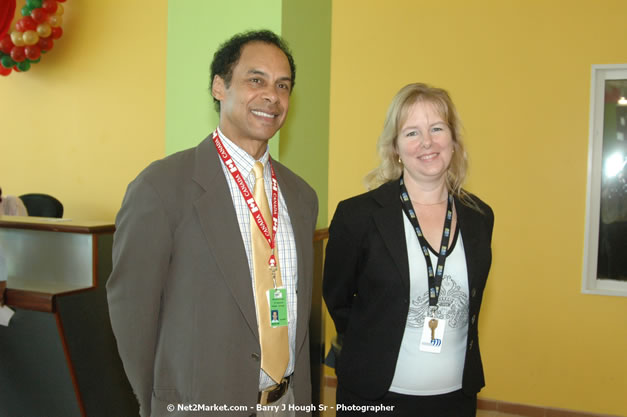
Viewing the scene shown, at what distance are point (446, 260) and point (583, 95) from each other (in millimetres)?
2599

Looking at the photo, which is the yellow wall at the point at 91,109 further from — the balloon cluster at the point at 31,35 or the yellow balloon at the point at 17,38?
the yellow balloon at the point at 17,38

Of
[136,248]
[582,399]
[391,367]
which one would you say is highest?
[136,248]

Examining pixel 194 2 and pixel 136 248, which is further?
pixel 194 2

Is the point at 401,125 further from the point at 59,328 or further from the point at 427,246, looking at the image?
the point at 59,328

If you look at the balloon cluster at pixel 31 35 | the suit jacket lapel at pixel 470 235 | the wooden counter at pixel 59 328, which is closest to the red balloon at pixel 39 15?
the balloon cluster at pixel 31 35

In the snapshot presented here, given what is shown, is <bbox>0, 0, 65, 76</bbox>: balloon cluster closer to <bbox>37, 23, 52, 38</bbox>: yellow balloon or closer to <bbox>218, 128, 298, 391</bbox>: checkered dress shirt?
<bbox>37, 23, 52, 38</bbox>: yellow balloon

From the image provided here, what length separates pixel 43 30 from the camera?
4.70m

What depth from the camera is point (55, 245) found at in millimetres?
2535

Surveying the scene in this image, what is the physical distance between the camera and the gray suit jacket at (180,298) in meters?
1.29

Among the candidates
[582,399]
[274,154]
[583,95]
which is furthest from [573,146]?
[274,154]

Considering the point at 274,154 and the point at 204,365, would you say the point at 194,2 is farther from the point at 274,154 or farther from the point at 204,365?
the point at 204,365

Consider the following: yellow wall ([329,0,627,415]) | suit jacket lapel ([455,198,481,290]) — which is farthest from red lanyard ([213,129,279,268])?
yellow wall ([329,0,627,415])

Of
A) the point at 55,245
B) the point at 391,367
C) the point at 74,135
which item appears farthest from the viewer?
the point at 74,135

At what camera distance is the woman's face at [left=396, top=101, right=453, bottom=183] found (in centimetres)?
169
